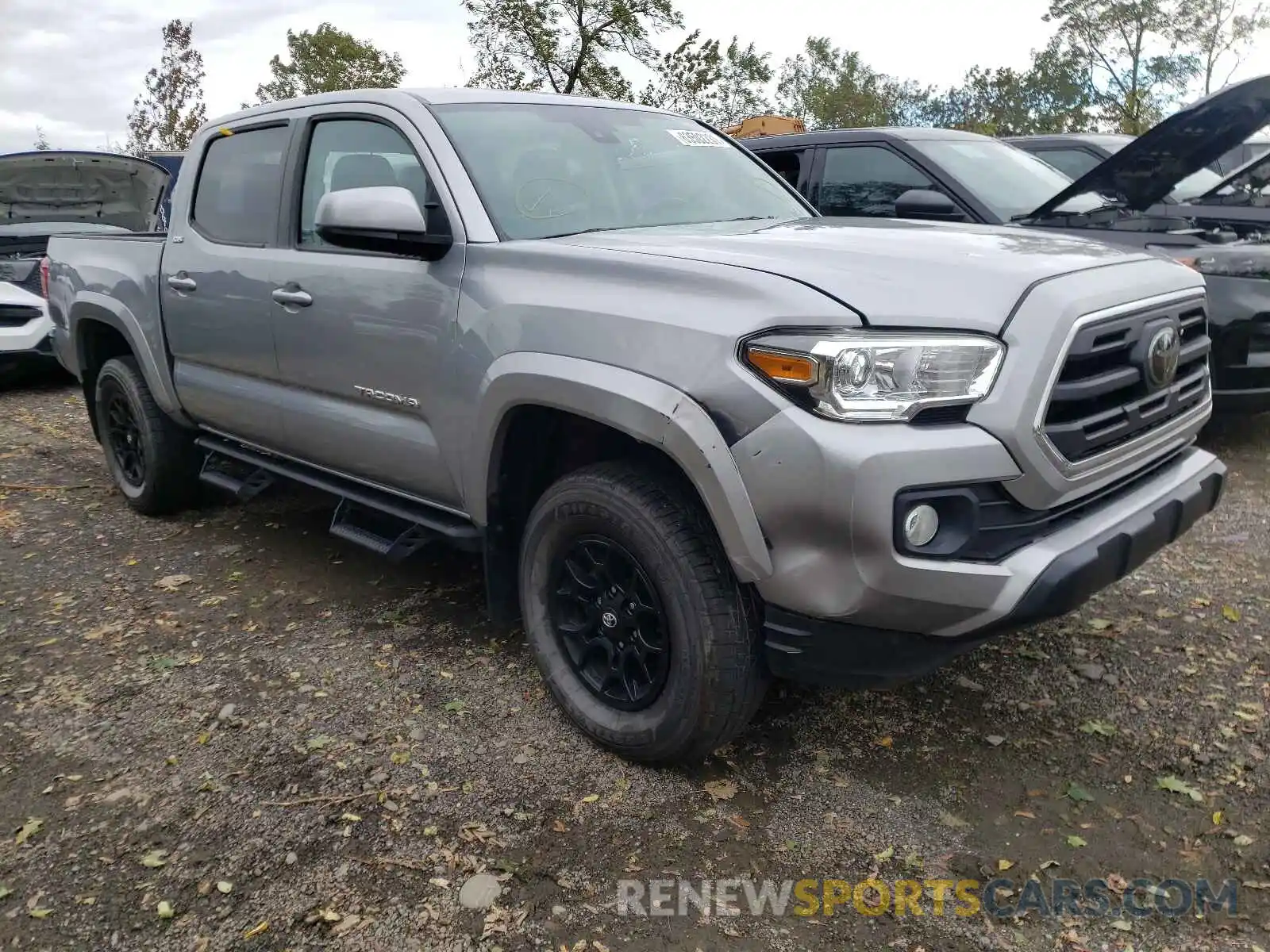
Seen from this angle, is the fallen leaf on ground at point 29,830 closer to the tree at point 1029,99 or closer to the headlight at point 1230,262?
the headlight at point 1230,262

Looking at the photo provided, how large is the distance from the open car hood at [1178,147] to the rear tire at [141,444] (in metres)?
4.55

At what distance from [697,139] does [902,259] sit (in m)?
1.74

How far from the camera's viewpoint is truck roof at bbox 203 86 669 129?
3486mm

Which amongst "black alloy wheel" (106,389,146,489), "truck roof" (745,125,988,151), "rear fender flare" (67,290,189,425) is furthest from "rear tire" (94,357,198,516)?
"truck roof" (745,125,988,151)

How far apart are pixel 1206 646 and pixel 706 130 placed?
2.72m

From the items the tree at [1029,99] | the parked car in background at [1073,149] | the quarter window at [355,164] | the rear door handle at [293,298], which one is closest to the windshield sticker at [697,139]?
the quarter window at [355,164]

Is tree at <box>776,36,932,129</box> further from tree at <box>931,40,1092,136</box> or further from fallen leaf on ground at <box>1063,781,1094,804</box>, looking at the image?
fallen leaf on ground at <box>1063,781,1094,804</box>

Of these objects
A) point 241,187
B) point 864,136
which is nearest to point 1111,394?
point 241,187

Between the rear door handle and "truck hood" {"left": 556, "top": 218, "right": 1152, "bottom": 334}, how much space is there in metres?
1.11

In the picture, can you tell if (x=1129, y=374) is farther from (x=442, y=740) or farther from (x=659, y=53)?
(x=659, y=53)

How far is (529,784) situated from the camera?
111 inches

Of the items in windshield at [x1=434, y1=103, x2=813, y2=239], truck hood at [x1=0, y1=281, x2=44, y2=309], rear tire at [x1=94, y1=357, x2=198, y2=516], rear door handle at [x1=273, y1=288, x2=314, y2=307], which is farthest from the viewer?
truck hood at [x1=0, y1=281, x2=44, y2=309]

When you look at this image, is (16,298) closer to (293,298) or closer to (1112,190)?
(293,298)

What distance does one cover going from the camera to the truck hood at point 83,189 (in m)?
8.27
